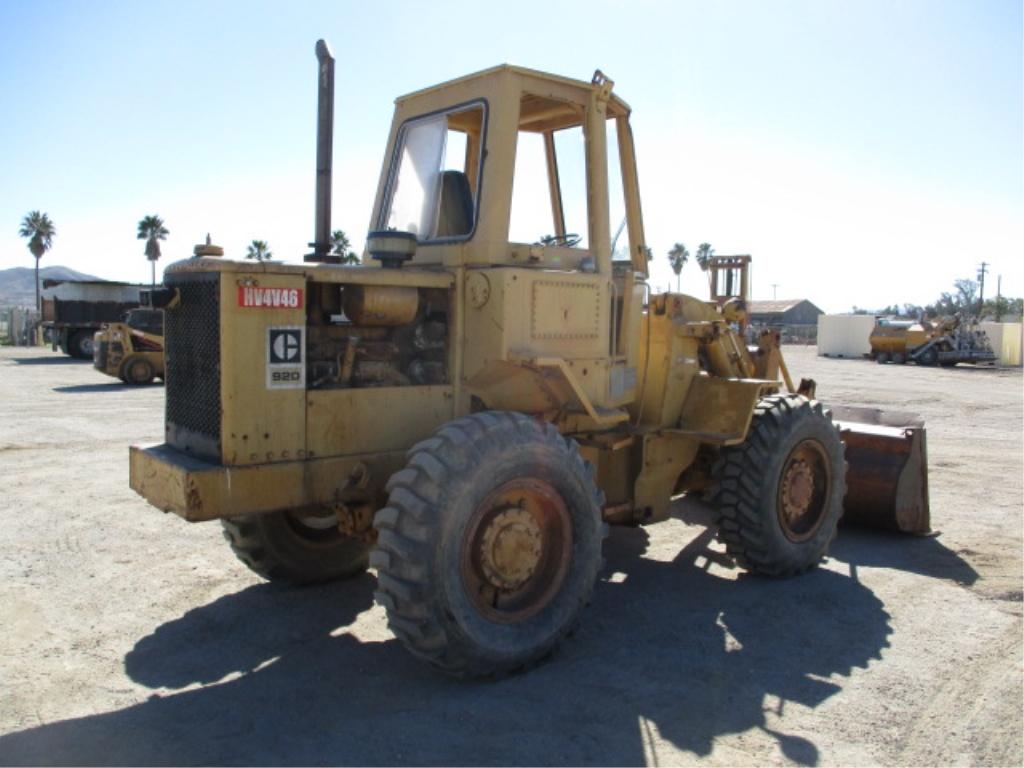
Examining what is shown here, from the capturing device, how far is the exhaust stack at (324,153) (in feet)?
16.6

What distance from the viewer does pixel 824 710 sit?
4.16 meters

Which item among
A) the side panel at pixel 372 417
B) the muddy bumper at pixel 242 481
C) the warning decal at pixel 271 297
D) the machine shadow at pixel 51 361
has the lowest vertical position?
the machine shadow at pixel 51 361

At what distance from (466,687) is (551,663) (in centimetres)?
55

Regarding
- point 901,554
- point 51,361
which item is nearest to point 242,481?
point 901,554

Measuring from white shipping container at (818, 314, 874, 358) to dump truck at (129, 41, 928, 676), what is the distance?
43213 mm

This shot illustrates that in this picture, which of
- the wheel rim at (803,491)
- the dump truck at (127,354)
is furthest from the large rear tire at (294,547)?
the dump truck at (127,354)

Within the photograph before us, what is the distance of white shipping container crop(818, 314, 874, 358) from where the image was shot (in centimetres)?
4659

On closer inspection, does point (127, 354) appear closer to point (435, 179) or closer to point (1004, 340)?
point (435, 179)

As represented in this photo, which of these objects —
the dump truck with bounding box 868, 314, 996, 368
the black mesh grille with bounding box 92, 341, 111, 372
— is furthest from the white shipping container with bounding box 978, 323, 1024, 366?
the black mesh grille with bounding box 92, 341, 111, 372

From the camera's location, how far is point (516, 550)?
177 inches

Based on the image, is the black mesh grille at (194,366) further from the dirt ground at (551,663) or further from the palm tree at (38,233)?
the palm tree at (38,233)

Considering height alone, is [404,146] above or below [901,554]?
above

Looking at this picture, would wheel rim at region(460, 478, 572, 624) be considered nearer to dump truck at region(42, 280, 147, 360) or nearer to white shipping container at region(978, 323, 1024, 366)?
dump truck at region(42, 280, 147, 360)

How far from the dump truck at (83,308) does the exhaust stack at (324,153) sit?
2999 cm
